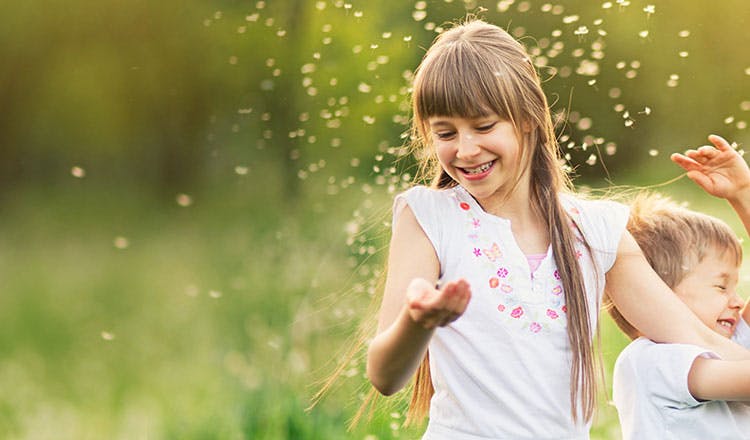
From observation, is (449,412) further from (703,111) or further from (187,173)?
(703,111)

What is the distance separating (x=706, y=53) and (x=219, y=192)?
3.77m

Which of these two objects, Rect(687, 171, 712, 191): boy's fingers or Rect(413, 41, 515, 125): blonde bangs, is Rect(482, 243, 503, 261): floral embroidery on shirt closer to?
Rect(413, 41, 515, 125): blonde bangs

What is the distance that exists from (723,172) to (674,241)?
0.17 meters

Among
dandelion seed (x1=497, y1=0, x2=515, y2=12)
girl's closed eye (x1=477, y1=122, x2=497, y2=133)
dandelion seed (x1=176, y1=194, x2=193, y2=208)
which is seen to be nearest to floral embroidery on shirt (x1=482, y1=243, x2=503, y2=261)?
girl's closed eye (x1=477, y1=122, x2=497, y2=133)

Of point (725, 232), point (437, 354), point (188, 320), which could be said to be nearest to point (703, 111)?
point (188, 320)

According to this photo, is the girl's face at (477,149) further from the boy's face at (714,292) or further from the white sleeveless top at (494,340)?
the boy's face at (714,292)

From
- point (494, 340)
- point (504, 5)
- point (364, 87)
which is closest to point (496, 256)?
point (494, 340)

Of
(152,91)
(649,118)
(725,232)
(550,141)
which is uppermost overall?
(550,141)

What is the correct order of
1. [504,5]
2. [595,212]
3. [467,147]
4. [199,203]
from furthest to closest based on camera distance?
1. [504,5]
2. [199,203]
3. [595,212]
4. [467,147]

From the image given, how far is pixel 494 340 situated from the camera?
176cm

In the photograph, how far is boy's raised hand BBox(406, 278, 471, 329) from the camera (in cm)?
134

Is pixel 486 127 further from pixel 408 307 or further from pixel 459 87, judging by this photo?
pixel 408 307

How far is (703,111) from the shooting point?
6.75 m

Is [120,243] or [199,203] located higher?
[199,203]
